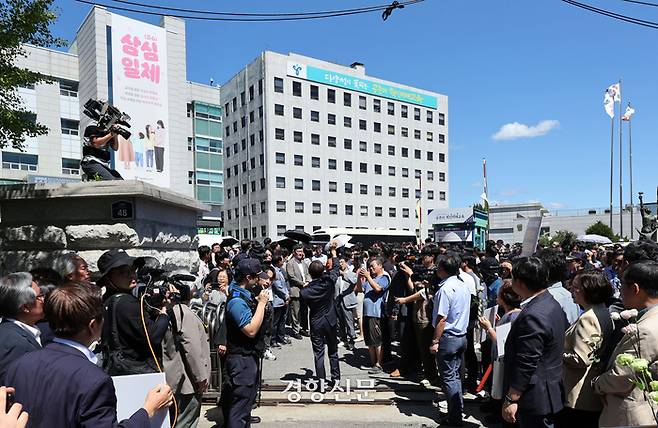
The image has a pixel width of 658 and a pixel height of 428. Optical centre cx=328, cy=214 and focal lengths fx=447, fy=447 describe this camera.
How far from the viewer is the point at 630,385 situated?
2787 mm

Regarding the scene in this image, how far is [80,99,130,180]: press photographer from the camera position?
568 cm

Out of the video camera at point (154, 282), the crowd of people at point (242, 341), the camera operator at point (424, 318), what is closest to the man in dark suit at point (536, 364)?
the crowd of people at point (242, 341)

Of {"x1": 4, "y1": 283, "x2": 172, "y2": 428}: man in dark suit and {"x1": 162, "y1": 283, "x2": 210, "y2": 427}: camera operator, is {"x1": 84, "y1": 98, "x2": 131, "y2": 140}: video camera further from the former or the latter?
{"x1": 4, "y1": 283, "x2": 172, "y2": 428}: man in dark suit

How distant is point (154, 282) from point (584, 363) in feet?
11.6

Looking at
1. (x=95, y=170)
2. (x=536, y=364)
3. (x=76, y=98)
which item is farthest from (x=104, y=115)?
(x=76, y=98)

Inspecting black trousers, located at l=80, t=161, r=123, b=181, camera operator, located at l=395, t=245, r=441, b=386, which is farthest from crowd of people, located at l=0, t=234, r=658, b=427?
black trousers, located at l=80, t=161, r=123, b=181

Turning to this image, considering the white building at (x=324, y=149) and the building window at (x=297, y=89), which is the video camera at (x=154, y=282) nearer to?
the white building at (x=324, y=149)

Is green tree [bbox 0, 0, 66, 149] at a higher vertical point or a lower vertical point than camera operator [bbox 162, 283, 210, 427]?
higher

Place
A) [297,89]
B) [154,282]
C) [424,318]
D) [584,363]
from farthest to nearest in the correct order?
1. [297,89]
2. [424,318]
3. [154,282]
4. [584,363]

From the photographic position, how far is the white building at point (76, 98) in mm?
35156

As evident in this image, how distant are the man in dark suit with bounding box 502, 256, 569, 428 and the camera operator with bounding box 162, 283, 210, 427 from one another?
278 centimetres

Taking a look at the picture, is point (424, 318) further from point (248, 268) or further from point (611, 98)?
point (611, 98)

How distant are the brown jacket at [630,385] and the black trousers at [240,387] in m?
3.07

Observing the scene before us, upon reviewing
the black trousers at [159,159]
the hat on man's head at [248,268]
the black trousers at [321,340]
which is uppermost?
the black trousers at [159,159]
